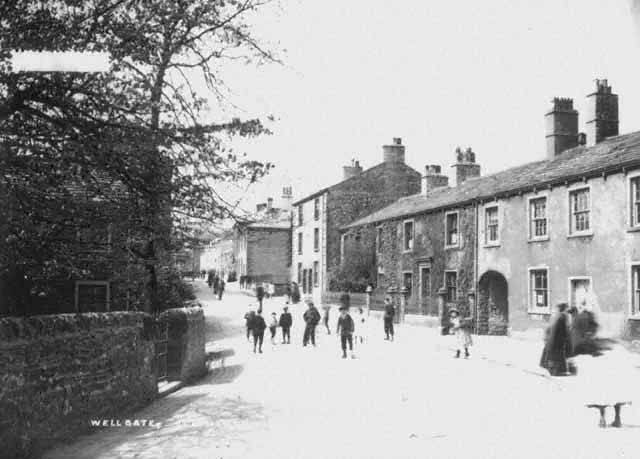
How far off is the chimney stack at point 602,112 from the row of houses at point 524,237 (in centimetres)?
4

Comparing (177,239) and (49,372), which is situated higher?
(177,239)

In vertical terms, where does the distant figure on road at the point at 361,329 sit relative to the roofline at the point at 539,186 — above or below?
below

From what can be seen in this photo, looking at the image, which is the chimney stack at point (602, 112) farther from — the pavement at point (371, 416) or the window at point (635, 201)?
the pavement at point (371, 416)

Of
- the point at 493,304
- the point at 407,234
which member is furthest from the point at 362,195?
the point at 493,304

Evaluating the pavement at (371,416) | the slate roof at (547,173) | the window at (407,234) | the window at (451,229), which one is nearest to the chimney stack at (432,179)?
the slate roof at (547,173)

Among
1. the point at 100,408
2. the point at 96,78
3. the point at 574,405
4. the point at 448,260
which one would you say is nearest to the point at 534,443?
the point at 574,405

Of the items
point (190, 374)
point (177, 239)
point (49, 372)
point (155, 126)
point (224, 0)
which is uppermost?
point (224, 0)

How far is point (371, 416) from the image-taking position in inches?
386

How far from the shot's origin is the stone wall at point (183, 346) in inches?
553

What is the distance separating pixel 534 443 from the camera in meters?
7.88

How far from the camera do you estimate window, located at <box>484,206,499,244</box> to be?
81.1 feet

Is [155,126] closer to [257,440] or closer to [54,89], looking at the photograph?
[54,89]

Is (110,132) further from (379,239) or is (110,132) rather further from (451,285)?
(379,239)

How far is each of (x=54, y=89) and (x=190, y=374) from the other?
8.71 metres
